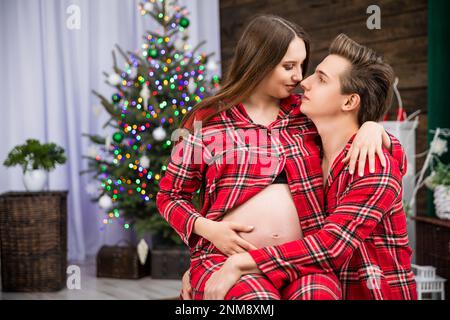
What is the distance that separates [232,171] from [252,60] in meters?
0.30

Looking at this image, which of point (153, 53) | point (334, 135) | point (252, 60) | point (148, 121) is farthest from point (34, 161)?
point (334, 135)

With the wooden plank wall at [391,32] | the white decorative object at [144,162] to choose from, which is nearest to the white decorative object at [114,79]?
the white decorative object at [144,162]

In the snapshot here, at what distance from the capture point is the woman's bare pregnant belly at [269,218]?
144 cm

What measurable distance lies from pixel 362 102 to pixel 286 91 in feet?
0.68

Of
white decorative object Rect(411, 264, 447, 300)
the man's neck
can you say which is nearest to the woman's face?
the man's neck

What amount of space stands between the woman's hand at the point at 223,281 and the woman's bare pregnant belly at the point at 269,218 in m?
0.15

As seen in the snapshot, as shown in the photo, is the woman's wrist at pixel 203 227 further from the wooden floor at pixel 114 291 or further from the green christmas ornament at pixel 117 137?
the green christmas ornament at pixel 117 137

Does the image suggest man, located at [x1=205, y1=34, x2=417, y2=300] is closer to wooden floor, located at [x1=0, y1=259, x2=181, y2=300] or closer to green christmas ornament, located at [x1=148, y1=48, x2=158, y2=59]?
wooden floor, located at [x1=0, y1=259, x2=181, y2=300]

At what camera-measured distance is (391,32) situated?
3.89 meters

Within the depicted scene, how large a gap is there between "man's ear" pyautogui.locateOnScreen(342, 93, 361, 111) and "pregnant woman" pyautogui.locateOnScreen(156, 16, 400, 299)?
0.06 meters
